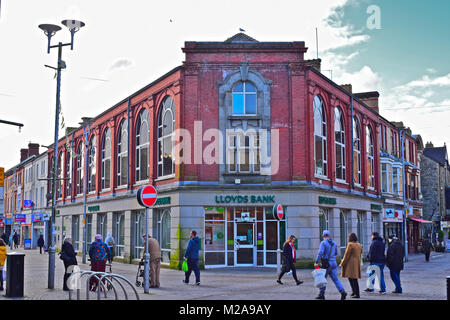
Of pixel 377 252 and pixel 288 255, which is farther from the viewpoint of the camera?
pixel 288 255

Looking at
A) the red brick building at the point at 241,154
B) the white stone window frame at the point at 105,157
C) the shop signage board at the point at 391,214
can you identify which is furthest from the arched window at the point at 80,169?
the shop signage board at the point at 391,214

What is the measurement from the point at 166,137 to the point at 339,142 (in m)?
10.1

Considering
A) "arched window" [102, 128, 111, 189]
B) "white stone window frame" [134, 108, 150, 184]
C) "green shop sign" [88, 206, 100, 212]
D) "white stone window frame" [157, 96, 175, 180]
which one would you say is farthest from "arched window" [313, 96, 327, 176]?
"green shop sign" [88, 206, 100, 212]

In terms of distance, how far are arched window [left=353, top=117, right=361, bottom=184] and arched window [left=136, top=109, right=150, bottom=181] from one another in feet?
41.8

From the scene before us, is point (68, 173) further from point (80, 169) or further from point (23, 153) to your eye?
point (23, 153)

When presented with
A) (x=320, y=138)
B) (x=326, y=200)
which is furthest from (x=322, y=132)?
(x=326, y=200)

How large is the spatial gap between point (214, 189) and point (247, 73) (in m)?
5.80

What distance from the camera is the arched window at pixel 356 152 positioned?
31.8 metres

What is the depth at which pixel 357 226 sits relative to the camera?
31.7m

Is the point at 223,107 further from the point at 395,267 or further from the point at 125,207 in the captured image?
the point at 395,267

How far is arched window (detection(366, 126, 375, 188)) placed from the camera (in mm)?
34469

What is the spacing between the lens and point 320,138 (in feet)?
88.7

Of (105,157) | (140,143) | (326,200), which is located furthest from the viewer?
(105,157)

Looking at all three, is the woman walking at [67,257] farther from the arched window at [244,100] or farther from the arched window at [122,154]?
the arched window at [122,154]
